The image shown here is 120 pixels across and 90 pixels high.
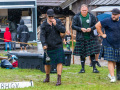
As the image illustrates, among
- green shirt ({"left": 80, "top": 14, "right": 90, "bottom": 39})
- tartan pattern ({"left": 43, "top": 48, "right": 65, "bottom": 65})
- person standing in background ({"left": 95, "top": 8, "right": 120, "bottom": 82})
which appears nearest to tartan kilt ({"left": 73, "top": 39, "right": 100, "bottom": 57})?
green shirt ({"left": 80, "top": 14, "right": 90, "bottom": 39})

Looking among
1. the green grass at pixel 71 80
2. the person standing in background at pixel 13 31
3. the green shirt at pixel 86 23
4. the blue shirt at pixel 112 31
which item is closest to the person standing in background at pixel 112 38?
the blue shirt at pixel 112 31

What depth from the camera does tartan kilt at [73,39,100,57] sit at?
37.7 feet

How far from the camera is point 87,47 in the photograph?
11516 millimetres

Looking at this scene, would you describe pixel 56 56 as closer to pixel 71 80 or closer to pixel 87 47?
pixel 71 80

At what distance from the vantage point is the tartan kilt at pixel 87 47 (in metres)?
11.5

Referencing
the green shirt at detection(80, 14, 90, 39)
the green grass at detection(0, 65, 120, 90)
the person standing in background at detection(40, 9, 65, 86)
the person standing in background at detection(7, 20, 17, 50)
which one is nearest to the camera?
the green grass at detection(0, 65, 120, 90)

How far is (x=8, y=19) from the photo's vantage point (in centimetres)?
2661

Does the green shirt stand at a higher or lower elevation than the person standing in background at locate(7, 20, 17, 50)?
higher

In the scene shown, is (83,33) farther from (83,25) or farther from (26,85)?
(26,85)

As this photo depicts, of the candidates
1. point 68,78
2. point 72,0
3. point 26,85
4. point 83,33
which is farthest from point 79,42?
point 72,0

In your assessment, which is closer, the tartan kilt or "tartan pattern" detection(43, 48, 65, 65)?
"tartan pattern" detection(43, 48, 65, 65)

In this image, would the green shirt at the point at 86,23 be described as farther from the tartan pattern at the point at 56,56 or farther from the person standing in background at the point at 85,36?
the tartan pattern at the point at 56,56

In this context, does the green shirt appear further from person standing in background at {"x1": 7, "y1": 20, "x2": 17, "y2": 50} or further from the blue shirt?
person standing in background at {"x1": 7, "y1": 20, "x2": 17, "y2": 50}

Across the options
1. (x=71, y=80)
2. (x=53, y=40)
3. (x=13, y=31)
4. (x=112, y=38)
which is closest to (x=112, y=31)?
(x=112, y=38)
